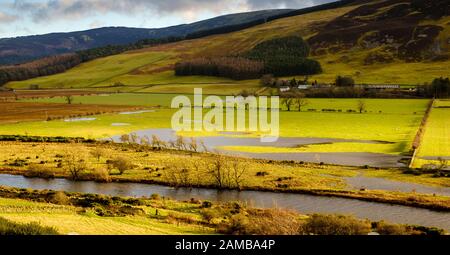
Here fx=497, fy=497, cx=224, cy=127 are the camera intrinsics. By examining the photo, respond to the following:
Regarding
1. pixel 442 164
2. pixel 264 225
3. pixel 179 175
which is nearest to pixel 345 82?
pixel 442 164

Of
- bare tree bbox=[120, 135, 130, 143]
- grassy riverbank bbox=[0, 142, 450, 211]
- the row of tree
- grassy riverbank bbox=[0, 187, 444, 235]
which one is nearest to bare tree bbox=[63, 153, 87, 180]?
grassy riverbank bbox=[0, 142, 450, 211]

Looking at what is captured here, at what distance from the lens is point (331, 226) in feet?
105

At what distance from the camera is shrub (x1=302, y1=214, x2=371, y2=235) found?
31.5m

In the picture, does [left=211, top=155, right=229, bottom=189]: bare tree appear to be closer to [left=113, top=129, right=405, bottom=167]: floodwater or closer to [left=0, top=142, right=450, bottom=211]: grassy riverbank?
[left=0, top=142, right=450, bottom=211]: grassy riverbank

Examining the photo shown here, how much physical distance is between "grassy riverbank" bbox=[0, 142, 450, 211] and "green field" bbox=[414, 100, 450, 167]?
39.9ft

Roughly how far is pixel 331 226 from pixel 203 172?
2712cm

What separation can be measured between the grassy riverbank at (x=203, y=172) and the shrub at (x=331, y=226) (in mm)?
14310

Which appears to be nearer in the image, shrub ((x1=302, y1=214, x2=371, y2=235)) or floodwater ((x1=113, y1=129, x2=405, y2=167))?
shrub ((x1=302, y1=214, x2=371, y2=235))

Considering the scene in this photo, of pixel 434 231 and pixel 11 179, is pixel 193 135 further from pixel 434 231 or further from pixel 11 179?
pixel 434 231

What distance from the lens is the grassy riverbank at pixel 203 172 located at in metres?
49.5

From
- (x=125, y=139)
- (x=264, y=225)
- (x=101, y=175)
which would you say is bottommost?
(x=101, y=175)

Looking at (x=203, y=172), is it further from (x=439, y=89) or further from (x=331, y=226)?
(x=439, y=89)

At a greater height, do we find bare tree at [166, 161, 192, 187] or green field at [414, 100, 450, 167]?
green field at [414, 100, 450, 167]
